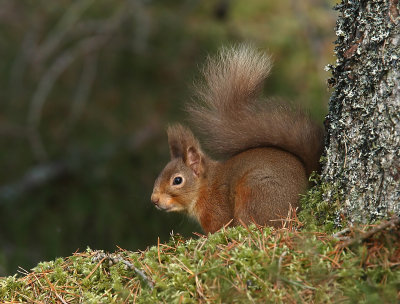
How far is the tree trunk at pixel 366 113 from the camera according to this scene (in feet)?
5.50

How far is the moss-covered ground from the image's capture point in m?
1.46

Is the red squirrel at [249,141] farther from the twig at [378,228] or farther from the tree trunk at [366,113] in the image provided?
the twig at [378,228]

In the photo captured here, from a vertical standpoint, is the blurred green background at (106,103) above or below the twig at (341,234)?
above

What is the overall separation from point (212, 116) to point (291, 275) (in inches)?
39.9

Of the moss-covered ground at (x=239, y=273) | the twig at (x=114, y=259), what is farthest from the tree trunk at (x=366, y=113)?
the twig at (x=114, y=259)

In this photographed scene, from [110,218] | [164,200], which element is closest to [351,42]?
[164,200]

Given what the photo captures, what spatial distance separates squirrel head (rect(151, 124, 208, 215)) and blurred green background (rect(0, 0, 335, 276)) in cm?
144

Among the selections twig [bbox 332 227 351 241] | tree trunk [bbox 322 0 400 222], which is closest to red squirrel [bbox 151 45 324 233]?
tree trunk [bbox 322 0 400 222]

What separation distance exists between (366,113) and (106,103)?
3.00m

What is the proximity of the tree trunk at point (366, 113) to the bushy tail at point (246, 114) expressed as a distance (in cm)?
34

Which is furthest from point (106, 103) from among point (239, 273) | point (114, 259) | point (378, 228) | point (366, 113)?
point (378, 228)

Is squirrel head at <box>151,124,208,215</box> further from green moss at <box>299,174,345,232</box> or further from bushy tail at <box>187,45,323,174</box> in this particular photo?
green moss at <box>299,174,345,232</box>

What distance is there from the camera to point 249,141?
7.82 ft

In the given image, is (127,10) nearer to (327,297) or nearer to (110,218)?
(110,218)
